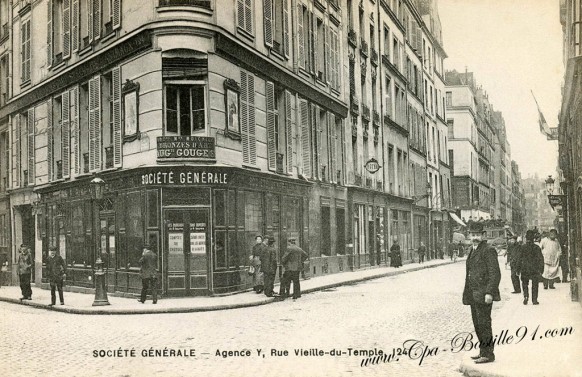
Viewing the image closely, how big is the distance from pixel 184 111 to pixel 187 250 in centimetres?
326

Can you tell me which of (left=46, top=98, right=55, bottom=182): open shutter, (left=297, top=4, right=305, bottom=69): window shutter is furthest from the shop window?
(left=297, top=4, right=305, bottom=69): window shutter

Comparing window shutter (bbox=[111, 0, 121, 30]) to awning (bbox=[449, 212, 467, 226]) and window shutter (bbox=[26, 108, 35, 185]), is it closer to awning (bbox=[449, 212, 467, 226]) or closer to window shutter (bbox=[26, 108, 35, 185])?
window shutter (bbox=[26, 108, 35, 185])

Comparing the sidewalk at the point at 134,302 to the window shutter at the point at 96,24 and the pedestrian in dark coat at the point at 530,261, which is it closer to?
the pedestrian in dark coat at the point at 530,261

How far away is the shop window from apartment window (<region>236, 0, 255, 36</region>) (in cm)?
215

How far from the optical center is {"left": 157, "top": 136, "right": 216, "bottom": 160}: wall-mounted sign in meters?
15.0

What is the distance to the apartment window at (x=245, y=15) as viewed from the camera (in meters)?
16.0

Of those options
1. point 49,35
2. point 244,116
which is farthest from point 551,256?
point 49,35

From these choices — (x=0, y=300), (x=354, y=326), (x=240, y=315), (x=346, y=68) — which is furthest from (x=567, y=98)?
(x=346, y=68)

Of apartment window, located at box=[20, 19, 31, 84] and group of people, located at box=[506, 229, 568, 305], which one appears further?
apartment window, located at box=[20, 19, 31, 84]

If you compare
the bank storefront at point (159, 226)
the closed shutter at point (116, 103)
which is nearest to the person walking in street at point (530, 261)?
the bank storefront at point (159, 226)

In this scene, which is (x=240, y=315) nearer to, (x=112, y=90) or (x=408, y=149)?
(x=112, y=90)

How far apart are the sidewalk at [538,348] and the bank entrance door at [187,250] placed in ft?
24.5

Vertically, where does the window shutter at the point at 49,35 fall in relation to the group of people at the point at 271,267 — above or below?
above

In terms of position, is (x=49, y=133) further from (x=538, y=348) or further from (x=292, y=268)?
(x=538, y=348)
